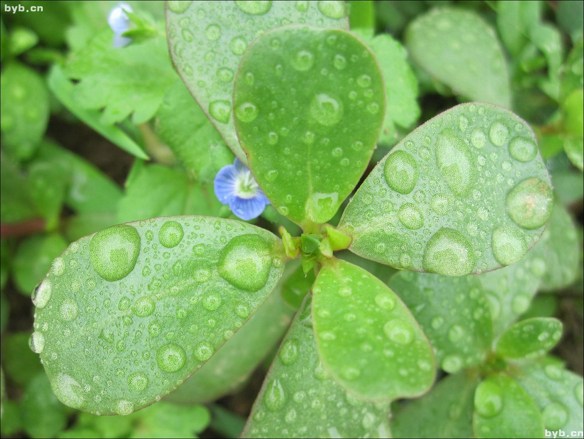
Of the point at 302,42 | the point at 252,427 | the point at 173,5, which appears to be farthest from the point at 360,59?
the point at 252,427

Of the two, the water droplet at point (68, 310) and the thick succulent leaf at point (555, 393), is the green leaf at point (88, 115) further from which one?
the thick succulent leaf at point (555, 393)

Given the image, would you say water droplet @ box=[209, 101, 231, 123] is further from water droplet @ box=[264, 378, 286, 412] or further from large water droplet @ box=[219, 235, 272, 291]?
water droplet @ box=[264, 378, 286, 412]

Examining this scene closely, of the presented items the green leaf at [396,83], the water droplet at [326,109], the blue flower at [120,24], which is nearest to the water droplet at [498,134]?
the water droplet at [326,109]

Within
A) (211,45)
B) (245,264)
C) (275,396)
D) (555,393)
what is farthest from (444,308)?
(211,45)

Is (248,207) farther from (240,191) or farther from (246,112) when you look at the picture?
(246,112)

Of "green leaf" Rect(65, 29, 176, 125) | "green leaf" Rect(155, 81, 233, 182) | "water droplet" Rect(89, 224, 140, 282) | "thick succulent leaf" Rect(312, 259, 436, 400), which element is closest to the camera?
"thick succulent leaf" Rect(312, 259, 436, 400)

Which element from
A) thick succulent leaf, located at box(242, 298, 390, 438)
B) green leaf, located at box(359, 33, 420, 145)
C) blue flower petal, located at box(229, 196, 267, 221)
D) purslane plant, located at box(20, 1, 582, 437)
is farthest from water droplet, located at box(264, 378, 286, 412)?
green leaf, located at box(359, 33, 420, 145)
